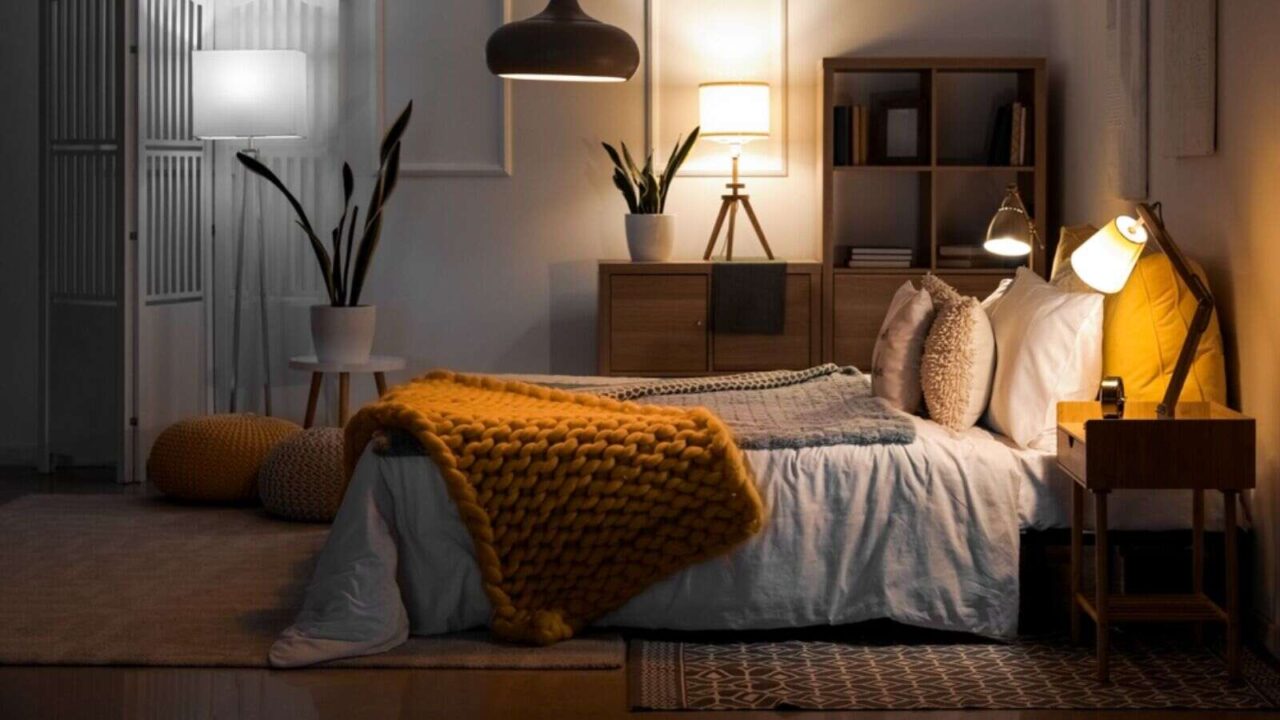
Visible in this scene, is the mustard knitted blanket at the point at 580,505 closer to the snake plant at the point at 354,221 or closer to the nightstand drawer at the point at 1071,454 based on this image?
the nightstand drawer at the point at 1071,454

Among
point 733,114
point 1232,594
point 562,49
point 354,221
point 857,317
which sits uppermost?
point 733,114

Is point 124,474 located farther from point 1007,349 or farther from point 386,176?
point 1007,349

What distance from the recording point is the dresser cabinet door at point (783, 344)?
657 cm

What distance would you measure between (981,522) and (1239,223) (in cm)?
99

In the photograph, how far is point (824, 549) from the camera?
163 inches

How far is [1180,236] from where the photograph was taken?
4.77 meters

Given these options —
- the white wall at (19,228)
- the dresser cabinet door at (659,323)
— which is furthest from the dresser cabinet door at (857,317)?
the white wall at (19,228)

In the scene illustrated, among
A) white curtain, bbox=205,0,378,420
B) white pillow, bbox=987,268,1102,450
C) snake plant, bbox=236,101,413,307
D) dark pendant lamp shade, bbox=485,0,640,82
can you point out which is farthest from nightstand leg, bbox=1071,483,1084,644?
white curtain, bbox=205,0,378,420

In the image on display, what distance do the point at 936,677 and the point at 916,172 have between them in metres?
3.39

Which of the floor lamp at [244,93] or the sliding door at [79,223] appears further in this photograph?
the floor lamp at [244,93]

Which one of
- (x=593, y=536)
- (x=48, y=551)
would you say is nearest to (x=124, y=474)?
(x=48, y=551)

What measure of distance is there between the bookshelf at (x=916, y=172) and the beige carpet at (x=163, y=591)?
2262 mm

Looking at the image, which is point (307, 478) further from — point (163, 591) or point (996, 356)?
point (996, 356)

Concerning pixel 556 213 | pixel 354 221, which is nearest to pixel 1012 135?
pixel 556 213
